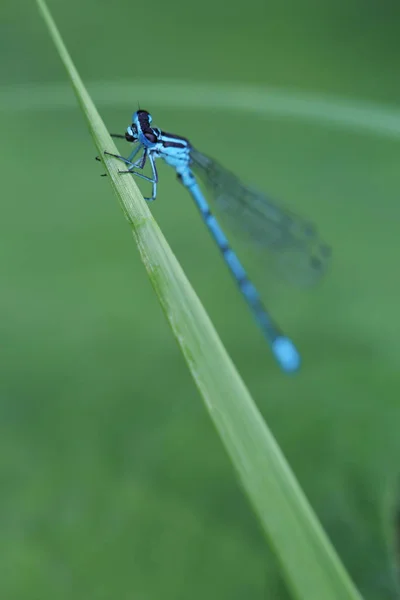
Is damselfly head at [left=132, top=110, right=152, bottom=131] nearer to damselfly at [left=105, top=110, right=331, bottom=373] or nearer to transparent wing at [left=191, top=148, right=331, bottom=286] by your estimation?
damselfly at [left=105, top=110, right=331, bottom=373]

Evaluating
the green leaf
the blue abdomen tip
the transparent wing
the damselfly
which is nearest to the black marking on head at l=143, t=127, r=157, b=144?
the damselfly

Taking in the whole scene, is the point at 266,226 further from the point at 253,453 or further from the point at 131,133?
the point at 253,453

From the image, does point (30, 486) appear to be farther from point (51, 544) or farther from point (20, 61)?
point (20, 61)

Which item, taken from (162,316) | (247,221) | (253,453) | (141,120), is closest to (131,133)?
(141,120)

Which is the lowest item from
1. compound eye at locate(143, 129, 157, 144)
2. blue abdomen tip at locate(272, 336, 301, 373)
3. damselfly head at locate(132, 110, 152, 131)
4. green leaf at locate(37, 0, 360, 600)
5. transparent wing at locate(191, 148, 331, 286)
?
green leaf at locate(37, 0, 360, 600)

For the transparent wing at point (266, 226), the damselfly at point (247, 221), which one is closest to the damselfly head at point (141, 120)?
the damselfly at point (247, 221)

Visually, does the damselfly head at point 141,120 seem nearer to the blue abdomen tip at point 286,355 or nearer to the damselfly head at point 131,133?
the damselfly head at point 131,133

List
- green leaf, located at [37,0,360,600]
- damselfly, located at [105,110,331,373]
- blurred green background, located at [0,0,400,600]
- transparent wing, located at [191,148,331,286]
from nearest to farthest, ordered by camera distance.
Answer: green leaf, located at [37,0,360,600] < blurred green background, located at [0,0,400,600] < damselfly, located at [105,110,331,373] < transparent wing, located at [191,148,331,286]
